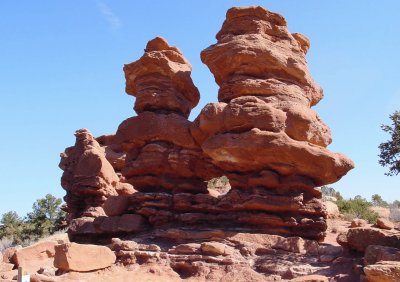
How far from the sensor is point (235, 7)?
1706 cm

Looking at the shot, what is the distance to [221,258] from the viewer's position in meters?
13.0

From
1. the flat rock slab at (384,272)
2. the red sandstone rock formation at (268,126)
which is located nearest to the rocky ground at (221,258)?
the flat rock slab at (384,272)

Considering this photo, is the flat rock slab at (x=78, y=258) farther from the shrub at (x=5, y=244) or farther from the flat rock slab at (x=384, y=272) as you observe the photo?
the shrub at (x=5, y=244)

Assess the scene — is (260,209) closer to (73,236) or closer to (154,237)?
(154,237)

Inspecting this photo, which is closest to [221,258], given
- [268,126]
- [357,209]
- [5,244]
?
[268,126]

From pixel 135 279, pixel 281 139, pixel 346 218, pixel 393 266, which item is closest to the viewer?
pixel 393 266

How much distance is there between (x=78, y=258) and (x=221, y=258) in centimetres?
409

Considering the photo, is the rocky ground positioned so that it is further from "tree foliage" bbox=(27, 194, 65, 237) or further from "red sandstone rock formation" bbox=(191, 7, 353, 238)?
"tree foliage" bbox=(27, 194, 65, 237)

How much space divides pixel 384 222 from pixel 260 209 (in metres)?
4.33

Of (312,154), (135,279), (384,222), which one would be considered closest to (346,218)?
(384,222)

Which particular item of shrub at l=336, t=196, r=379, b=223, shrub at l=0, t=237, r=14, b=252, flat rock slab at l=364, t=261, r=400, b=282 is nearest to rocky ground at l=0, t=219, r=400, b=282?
flat rock slab at l=364, t=261, r=400, b=282

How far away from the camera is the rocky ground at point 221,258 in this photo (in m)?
12.0

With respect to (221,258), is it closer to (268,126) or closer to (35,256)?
(268,126)

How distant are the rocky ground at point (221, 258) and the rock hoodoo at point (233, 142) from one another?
2.99 ft
